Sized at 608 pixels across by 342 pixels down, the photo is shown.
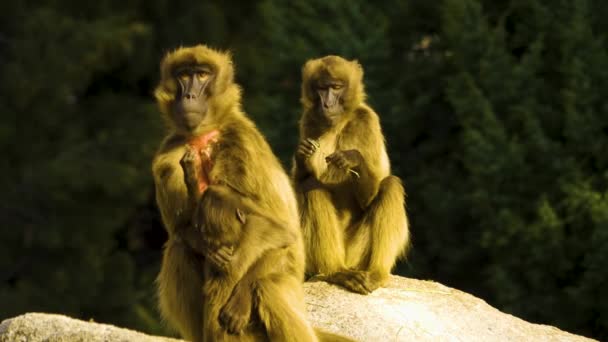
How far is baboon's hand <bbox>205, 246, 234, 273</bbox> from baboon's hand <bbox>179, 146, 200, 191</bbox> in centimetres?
43

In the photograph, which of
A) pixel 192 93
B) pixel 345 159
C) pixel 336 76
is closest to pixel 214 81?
pixel 192 93

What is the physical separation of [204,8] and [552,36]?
36.3 feet

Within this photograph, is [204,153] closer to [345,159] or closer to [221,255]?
[221,255]

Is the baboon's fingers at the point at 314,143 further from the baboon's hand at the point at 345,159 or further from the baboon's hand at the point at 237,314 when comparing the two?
the baboon's hand at the point at 237,314

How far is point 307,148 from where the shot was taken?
10766 mm

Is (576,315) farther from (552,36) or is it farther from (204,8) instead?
(204,8)

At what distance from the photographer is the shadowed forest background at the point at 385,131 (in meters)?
15.6

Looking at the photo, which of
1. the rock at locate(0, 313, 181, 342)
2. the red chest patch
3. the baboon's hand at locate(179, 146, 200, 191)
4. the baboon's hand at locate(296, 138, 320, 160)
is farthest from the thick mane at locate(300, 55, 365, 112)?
the rock at locate(0, 313, 181, 342)

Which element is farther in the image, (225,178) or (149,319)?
(149,319)

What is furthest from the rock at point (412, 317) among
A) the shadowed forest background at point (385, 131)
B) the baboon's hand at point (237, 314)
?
the shadowed forest background at point (385, 131)

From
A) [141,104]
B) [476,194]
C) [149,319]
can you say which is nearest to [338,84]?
[476,194]

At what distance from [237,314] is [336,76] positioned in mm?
3341

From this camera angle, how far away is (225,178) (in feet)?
27.6

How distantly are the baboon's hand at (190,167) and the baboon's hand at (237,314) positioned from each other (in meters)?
0.75
